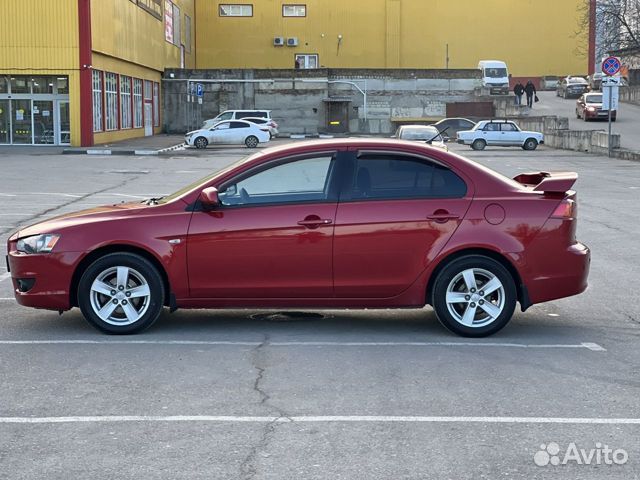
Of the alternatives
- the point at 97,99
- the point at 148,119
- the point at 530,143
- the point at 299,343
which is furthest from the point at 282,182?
the point at 148,119

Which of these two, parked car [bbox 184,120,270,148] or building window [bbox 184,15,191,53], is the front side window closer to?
parked car [bbox 184,120,270,148]

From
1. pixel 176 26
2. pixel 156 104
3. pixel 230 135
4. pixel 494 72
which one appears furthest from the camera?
pixel 176 26

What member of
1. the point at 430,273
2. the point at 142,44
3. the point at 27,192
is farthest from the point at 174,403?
the point at 142,44

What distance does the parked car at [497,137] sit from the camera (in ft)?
153

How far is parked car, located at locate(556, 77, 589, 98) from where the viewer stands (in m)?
74.5

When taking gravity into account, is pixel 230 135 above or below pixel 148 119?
below

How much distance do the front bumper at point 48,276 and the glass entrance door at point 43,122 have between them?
4035cm

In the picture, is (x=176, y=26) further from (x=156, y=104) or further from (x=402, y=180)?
(x=402, y=180)

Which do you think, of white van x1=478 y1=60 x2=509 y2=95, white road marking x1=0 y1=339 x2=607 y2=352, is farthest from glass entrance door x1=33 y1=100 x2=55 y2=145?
white road marking x1=0 y1=339 x2=607 y2=352

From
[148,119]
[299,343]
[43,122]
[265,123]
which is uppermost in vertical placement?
[148,119]

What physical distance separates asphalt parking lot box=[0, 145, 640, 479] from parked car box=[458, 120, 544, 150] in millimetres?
36715

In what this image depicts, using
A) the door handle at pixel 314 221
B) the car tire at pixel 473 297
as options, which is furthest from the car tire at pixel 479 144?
the door handle at pixel 314 221

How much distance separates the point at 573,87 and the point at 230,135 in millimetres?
34415

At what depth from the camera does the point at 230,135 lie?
49.4m
